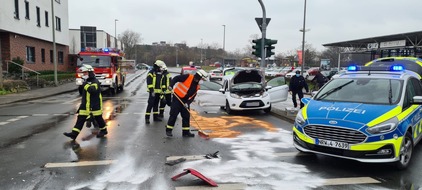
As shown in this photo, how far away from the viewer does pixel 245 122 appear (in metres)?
→ 10.5

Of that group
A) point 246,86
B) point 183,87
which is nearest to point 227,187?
point 183,87

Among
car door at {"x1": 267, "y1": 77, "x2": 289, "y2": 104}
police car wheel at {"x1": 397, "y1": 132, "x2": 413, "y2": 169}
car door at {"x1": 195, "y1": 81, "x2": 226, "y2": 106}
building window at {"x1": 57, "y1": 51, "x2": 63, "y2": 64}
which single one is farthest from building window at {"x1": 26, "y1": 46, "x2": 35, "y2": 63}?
police car wheel at {"x1": 397, "y1": 132, "x2": 413, "y2": 169}

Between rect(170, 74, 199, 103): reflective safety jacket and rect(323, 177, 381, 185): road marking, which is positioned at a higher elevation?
rect(170, 74, 199, 103): reflective safety jacket

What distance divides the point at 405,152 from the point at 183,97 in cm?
483

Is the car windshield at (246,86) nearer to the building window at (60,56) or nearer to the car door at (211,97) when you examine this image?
the car door at (211,97)

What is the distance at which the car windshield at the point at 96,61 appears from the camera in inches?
774

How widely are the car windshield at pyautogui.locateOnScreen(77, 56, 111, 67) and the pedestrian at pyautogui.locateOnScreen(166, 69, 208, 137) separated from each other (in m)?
12.7

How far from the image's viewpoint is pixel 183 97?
8.30 meters

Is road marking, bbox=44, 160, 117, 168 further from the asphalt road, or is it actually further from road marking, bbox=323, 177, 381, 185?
road marking, bbox=323, 177, 381, 185

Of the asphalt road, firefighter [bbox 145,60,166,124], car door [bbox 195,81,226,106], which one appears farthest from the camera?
car door [bbox 195,81,226,106]

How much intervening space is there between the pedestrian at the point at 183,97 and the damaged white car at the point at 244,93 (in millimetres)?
3712

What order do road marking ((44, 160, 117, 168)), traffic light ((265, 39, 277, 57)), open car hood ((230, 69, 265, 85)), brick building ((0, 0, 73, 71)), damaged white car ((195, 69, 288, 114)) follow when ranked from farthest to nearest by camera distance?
brick building ((0, 0, 73, 71))
traffic light ((265, 39, 277, 57))
open car hood ((230, 69, 265, 85))
damaged white car ((195, 69, 288, 114))
road marking ((44, 160, 117, 168))

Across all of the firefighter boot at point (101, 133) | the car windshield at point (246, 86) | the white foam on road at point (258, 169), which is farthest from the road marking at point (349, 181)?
the car windshield at point (246, 86)

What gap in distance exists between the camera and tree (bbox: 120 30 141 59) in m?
82.5
